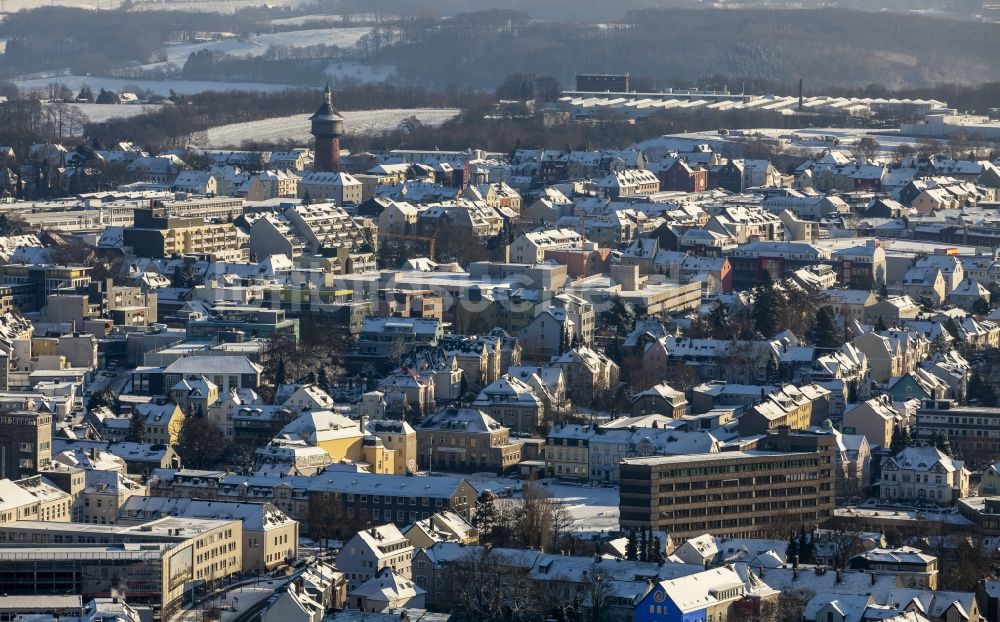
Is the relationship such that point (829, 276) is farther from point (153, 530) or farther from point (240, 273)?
point (153, 530)

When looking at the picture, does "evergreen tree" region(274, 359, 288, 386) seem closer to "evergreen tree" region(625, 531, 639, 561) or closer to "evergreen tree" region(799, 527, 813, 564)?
"evergreen tree" region(625, 531, 639, 561)

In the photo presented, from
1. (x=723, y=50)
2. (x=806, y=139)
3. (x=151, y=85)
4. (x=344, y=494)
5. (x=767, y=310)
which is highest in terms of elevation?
(x=344, y=494)

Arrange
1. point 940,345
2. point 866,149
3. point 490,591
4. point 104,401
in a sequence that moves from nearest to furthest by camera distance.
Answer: point 490,591 → point 104,401 → point 940,345 → point 866,149

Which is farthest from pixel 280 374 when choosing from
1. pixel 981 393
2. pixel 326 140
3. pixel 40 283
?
pixel 326 140

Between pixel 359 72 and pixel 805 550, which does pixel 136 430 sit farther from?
pixel 359 72

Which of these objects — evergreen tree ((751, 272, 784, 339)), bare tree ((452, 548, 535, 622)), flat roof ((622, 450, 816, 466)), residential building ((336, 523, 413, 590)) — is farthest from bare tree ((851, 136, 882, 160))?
bare tree ((452, 548, 535, 622))

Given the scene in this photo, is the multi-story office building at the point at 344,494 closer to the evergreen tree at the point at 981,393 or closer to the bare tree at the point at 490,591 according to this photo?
the bare tree at the point at 490,591

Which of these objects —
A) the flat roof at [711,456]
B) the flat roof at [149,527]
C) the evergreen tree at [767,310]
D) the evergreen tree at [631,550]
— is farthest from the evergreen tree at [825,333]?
the flat roof at [149,527]

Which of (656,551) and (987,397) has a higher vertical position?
(656,551)
